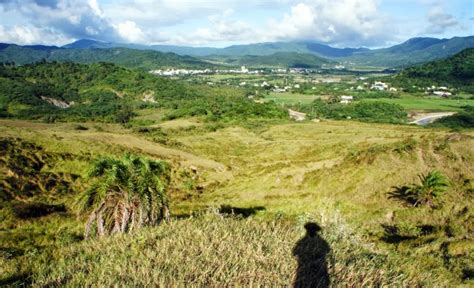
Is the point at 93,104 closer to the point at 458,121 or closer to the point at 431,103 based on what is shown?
the point at 458,121

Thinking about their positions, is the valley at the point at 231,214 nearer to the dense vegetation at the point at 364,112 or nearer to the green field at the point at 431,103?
the dense vegetation at the point at 364,112

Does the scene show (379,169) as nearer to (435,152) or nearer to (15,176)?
(435,152)

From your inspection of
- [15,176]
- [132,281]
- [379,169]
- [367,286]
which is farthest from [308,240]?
[15,176]

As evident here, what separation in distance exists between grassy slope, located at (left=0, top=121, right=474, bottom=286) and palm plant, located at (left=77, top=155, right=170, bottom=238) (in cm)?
170

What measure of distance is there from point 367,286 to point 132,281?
479 centimetres

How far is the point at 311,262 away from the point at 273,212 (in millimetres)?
16494

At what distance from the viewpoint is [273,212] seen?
2542 centimetres

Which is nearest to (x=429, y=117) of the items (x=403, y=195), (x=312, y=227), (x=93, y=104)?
(x=403, y=195)

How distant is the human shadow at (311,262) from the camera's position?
813 centimetres

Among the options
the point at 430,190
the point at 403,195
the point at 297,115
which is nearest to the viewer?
the point at 430,190

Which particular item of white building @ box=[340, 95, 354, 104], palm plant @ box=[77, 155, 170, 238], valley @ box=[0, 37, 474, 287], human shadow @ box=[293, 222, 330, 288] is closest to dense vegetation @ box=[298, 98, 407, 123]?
white building @ box=[340, 95, 354, 104]

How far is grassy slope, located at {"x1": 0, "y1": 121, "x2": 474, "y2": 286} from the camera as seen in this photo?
8.42m

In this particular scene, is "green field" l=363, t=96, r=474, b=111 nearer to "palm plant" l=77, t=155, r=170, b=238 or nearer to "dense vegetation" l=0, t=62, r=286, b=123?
"dense vegetation" l=0, t=62, r=286, b=123

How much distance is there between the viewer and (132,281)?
25.2ft
